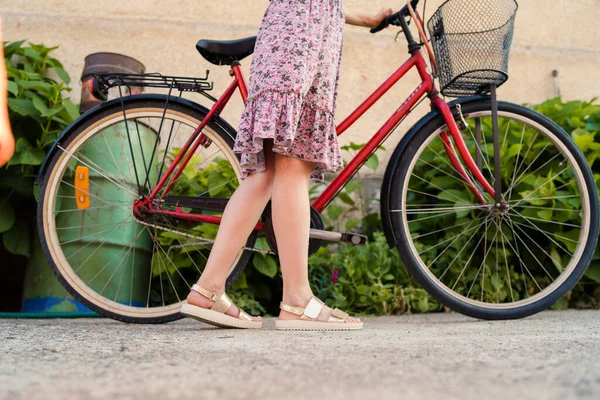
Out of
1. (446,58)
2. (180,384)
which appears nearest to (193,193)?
(446,58)

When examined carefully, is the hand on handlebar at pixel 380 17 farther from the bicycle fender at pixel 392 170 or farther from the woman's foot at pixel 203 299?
the woman's foot at pixel 203 299

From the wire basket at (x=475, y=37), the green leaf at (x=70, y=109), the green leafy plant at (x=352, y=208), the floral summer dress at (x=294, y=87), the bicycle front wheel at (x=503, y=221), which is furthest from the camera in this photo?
the green leafy plant at (x=352, y=208)

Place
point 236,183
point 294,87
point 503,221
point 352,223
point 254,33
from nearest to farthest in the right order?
1. point 294,87
2. point 236,183
3. point 503,221
4. point 352,223
5. point 254,33

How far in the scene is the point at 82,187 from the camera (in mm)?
2166

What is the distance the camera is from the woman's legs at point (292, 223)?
1719mm

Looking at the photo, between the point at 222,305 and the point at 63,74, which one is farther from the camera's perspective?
the point at 63,74

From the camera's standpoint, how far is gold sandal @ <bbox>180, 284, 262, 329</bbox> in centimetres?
172

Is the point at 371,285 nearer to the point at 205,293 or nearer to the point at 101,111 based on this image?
the point at 205,293

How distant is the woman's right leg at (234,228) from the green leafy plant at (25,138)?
40.8 inches

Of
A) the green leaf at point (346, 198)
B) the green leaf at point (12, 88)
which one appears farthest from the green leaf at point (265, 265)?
the green leaf at point (12, 88)

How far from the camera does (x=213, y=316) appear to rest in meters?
1.74

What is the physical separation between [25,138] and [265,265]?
1175 millimetres

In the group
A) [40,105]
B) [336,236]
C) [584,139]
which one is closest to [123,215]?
[40,105]

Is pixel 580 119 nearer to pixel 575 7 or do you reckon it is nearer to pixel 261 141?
pixel 575 7
